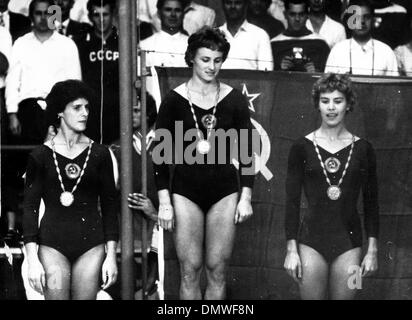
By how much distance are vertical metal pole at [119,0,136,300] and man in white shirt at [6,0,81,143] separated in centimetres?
38

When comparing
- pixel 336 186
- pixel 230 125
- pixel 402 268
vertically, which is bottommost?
pixel 402 268

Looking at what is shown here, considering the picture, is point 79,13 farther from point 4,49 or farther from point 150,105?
point 150,105

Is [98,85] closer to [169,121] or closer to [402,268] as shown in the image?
[169,121]

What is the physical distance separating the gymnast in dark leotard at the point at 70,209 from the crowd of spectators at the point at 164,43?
133 mm

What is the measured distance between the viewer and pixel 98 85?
676cm

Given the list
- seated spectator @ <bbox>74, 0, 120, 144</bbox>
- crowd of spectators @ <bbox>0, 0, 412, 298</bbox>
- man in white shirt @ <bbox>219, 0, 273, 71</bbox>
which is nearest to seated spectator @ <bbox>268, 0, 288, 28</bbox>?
crowd of spectators @ <bbox>0, 0, 412, 298</bbox>

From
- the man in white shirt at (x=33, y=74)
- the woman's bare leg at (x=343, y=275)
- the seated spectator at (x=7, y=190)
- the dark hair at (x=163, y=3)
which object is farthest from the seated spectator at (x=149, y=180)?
the woman's bare leg at (x=343, y=275)

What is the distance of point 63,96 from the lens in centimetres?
667

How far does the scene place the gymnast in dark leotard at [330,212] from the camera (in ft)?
21.8

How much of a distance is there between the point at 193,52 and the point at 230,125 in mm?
576

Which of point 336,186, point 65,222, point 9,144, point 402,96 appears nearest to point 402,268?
point 336,186

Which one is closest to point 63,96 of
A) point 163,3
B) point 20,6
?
point 20,6

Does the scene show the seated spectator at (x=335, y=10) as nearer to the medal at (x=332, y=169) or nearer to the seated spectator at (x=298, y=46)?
the seated spectator at (x=298, y=46)

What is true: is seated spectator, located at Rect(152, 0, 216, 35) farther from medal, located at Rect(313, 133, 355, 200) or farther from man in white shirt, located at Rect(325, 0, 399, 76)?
medal, located at Rect(313, 133, 355, 200)
